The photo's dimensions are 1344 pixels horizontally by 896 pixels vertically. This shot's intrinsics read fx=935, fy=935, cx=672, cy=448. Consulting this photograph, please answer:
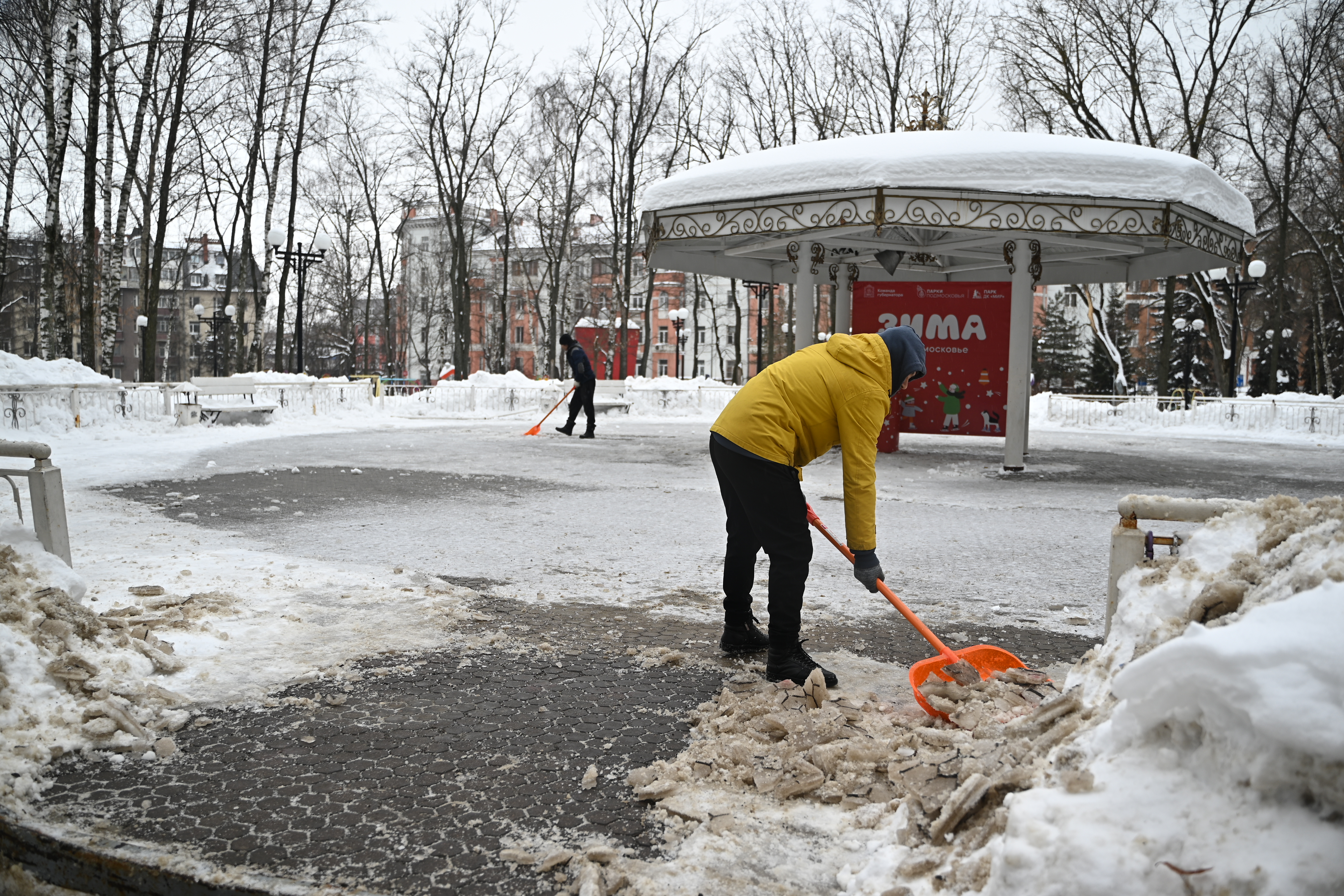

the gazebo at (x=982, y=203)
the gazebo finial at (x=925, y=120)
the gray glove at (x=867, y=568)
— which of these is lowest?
the gray glove at (x=867, y=568)

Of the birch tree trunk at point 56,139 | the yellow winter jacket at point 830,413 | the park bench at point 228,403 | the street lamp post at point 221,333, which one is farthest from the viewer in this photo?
the street lamp post at point 221,333

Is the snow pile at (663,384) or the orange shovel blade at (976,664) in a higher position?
the snow pile at (663,384)

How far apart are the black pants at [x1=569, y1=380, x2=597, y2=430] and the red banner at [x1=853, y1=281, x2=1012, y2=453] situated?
550 cm

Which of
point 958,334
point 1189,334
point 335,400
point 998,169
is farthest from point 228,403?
point 1189,334

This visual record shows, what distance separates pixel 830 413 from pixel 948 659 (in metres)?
1.12

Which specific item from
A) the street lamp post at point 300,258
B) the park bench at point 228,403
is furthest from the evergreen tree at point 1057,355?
the park bench at point 228,403

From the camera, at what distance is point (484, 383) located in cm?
2552

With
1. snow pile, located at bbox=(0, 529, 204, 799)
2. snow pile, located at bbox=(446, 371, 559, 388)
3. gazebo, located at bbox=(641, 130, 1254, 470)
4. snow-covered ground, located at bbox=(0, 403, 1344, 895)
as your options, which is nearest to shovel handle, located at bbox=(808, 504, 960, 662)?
snow-covered ground, located at bbox=(0, 403, 1344, 895)

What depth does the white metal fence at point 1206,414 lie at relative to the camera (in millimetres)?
20734

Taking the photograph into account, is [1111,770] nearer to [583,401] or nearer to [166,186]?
[583,401]

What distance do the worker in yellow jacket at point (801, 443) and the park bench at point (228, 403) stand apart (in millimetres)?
16029

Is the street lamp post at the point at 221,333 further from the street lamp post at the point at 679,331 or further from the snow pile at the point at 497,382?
the street lamp post at the point at 679,331

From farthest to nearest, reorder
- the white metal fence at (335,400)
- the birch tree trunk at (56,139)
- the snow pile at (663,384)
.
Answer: the snow pile at (663,384)
the birch tree trunk at (56,139)
the white metal fence at (335,400)

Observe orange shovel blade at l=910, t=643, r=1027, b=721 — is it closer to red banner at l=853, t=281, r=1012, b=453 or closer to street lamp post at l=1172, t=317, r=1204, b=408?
red banner at l=853, t=281, r=1012, b=453
